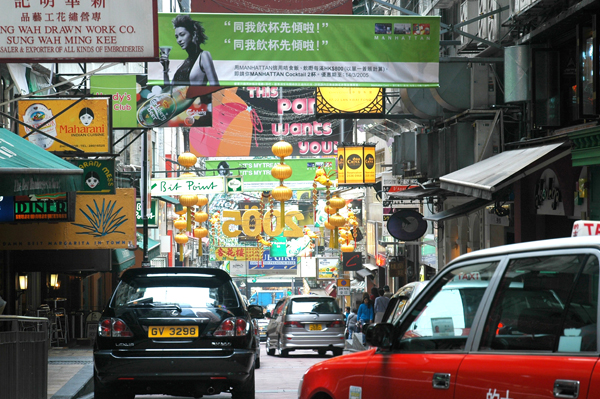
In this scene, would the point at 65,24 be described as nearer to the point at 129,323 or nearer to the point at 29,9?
the point at 29,9

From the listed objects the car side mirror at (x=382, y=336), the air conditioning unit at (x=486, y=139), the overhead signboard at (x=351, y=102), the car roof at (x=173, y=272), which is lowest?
the car side mirror at (x=382, y=336)

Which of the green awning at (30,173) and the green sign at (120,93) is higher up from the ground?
the green sign at (120,93)

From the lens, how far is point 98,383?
26.8 ft

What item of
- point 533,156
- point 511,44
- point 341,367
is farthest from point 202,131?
point 341,367

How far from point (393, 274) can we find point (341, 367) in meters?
25.7

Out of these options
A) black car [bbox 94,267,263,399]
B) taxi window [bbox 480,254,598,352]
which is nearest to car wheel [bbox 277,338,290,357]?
black car [bbox 94,267,263,399]

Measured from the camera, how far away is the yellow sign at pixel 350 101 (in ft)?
61.2

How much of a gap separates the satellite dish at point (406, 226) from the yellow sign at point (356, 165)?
6482 mm

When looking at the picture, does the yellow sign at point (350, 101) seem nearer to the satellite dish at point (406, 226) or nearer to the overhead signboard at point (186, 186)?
the satellite dish at point (406, 226)

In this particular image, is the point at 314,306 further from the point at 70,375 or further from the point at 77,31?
the point at 77,31

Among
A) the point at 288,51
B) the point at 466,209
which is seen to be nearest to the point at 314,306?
the point at 466,209

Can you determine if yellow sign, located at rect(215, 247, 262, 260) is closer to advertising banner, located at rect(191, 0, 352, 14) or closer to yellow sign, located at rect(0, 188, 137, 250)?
yellow sign, located at rect(0, 188, 137, 250)

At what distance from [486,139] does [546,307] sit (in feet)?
45.5

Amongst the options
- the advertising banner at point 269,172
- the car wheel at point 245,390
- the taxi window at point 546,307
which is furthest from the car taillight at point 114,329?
the advertising banner at point 269,172
